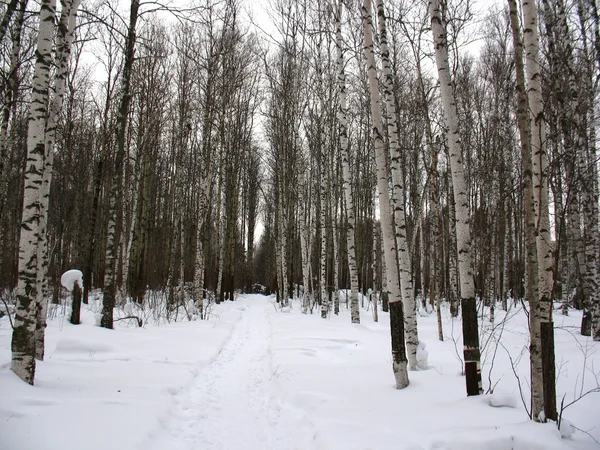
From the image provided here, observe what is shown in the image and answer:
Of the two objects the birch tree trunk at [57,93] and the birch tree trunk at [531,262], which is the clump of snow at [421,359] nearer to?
the birch tree trunk at [531,262]

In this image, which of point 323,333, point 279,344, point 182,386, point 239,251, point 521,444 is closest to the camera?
point 521,444

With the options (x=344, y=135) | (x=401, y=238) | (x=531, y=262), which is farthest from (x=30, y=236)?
(x=344, y=135)

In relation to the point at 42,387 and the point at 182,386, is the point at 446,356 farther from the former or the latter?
the point at 42,387

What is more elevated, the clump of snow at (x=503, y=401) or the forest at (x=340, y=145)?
the forest at (x=340, y=145)

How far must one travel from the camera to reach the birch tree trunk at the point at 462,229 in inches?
152

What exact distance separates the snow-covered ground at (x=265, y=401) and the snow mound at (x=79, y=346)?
0.06ft

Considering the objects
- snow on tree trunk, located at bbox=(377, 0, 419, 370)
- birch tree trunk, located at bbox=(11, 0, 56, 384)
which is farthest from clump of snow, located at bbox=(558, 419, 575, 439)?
birch tree trunk, located at bbox=(11, 0, 56, 384)

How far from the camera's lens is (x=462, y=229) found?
4.03 meters

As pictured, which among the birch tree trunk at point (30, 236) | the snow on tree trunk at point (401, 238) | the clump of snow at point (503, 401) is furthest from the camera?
the snow on tree trunk at point (401, 238)

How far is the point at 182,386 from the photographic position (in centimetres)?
477

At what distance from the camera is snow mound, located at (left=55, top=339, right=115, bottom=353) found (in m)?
5.56

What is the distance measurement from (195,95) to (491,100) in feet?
41.4

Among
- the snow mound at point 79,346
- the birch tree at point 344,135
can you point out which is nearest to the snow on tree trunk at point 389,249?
the snow mound at point 79,346

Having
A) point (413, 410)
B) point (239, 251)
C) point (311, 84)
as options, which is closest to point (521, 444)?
point (413, 410)
